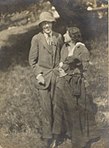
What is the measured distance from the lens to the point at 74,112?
5.66 meters

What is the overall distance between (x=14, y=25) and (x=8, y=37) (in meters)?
0.08

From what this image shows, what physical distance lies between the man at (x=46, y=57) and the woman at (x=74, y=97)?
0.12 ft

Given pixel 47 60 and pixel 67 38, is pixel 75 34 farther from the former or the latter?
pixel 47 60

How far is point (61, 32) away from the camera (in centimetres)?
567

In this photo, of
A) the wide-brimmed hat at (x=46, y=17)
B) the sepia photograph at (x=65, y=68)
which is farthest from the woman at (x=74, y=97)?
the wide-brimmed hat at (x=46, y=17)

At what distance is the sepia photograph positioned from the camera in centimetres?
565

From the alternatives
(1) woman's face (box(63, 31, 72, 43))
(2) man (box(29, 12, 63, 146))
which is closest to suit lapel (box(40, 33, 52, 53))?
(2) man (box(29, 12, 63, 146))

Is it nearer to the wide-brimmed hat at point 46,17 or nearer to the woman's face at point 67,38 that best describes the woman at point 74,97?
the woman's face at point 67,38

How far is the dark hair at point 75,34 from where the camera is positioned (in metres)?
5.64

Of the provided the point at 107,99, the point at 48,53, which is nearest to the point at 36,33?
the point at 48,53

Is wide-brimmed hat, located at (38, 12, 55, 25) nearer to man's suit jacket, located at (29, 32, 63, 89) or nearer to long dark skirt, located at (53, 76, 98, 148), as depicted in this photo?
man's suit jacket, located at (29, 32, 63, 89)

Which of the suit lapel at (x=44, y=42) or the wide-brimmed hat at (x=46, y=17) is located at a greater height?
the wide-brimmed hat at (x=46, y=17)

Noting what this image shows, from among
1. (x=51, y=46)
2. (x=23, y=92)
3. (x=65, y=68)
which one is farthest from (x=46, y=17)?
(x=23, y=92)

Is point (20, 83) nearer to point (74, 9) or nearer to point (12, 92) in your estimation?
point (12, 92)
